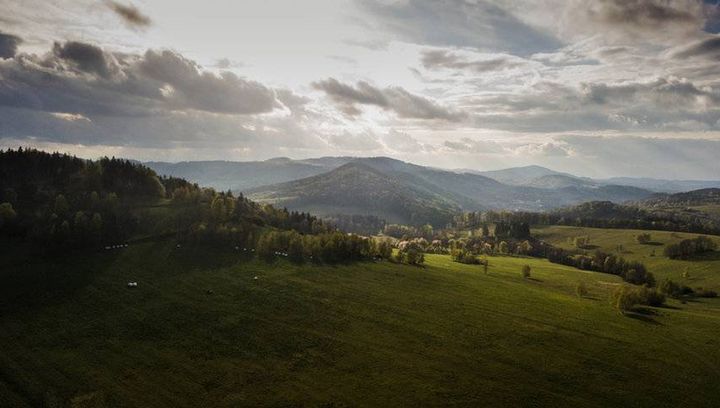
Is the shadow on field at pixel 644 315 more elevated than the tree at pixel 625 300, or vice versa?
the tree at pixel 625 300

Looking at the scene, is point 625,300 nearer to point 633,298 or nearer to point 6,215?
point 633,298

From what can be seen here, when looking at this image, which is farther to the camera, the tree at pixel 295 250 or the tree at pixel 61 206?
the tree at pixel 295 250

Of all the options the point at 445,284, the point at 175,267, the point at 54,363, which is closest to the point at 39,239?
the point at 175,267

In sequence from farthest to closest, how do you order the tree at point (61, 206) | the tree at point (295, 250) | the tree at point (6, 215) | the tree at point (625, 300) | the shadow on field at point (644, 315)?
1. the tree at point (295, 250)
2. the tree at point (61, 206)
3. the tree at point (6, 215)
4. the tree at point (625, 300)
5. the shadow on field at point (644, 315)

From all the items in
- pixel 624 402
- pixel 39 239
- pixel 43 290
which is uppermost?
pixel 39 239

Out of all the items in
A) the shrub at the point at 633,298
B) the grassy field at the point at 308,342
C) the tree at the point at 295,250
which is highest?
the tree at the point at 295,250

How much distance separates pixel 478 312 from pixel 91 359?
108 meters

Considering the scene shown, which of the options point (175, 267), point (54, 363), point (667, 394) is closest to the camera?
point (54, 363)

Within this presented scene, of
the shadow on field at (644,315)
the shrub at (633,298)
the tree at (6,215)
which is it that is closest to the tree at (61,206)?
the tree at (6,215)

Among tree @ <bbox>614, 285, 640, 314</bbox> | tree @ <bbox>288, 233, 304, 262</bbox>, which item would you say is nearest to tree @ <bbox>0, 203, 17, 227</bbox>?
tree @ <bbox>288, 233, 304, 262</bbox>

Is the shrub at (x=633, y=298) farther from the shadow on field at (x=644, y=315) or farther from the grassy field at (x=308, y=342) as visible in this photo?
the grassy field at (x=308, y=342)

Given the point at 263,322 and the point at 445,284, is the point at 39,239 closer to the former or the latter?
the point at 263,322

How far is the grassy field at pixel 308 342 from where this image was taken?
87625mm

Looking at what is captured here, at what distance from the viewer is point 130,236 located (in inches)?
7215
